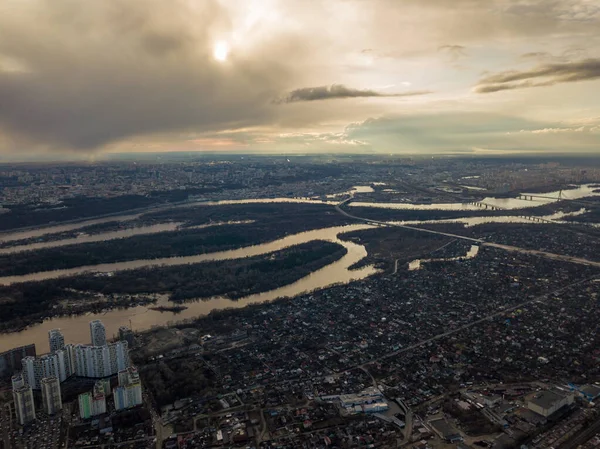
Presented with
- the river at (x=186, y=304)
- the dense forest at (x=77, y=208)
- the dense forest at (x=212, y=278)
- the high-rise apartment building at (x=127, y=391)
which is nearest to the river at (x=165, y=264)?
the river at (x=186, y=304)

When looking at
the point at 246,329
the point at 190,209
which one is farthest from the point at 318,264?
the point at 190,209

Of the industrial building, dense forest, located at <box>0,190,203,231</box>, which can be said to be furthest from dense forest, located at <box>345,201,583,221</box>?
the industrial building

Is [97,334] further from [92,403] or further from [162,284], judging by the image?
[162,284]

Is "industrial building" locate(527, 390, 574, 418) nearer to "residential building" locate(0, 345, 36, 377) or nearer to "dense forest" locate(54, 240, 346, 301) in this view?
"dense forest" locate(54, 240, 346, 301)

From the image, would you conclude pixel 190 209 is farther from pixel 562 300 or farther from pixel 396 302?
pixel 562 300

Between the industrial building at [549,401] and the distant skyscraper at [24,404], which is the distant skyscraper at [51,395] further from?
the industrial building at [549,401]

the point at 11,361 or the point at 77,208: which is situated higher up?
the point at 77,208

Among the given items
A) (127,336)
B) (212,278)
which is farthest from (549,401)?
(212,278)

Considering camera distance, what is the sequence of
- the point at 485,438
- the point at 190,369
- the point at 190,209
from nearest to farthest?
the point at 485,438 < the point at 190,369 < the point at 190,209

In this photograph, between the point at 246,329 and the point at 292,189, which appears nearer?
the point at 246,329
